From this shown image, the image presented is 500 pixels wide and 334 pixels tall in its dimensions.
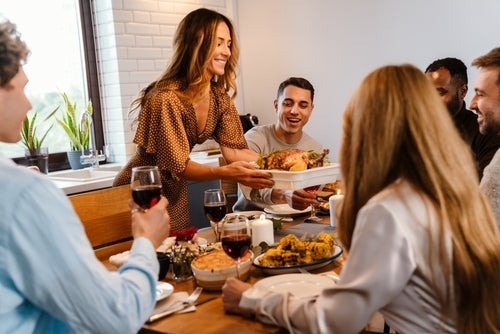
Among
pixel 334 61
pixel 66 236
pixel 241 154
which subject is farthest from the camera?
pixel 334 61

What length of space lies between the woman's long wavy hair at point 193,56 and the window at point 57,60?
5.01 ft

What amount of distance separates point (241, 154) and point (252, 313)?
1.43 metres

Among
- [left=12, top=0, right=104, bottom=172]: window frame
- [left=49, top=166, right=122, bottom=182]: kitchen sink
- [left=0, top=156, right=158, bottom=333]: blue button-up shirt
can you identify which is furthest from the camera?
[left=12, top=0, right=104, bottom=172]: window frame

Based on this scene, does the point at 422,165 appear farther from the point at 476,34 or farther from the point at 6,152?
the point at 6,152

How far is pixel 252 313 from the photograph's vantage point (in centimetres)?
131

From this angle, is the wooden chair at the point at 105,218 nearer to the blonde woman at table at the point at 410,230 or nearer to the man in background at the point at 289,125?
the man in background at the point at 289,125

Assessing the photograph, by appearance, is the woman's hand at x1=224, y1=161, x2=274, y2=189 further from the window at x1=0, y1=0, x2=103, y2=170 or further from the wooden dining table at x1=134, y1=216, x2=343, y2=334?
the window at x1=0, y1=0, x2=103, y2=170

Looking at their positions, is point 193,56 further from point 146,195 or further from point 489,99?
point 489,99

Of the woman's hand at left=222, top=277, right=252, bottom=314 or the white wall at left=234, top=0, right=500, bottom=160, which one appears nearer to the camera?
the woman's hand at left=222, top=277, right=252, bottom=314

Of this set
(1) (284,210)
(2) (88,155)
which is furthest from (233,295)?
(2) (88,155)

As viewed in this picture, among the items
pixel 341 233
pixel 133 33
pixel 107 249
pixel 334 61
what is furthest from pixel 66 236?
pixel 334 61

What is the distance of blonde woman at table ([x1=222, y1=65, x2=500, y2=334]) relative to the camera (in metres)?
1.11

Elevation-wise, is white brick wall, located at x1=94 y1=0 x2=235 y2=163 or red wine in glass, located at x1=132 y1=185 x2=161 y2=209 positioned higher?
white brick wall, located at x1=94 y1=0 x2=235 y2=163

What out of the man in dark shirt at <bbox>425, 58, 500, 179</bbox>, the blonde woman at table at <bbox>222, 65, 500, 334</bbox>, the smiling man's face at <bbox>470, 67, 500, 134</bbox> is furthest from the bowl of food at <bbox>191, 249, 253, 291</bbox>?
the man in dark shirt at <bbox>425, 58, 500, 179</bbox>
